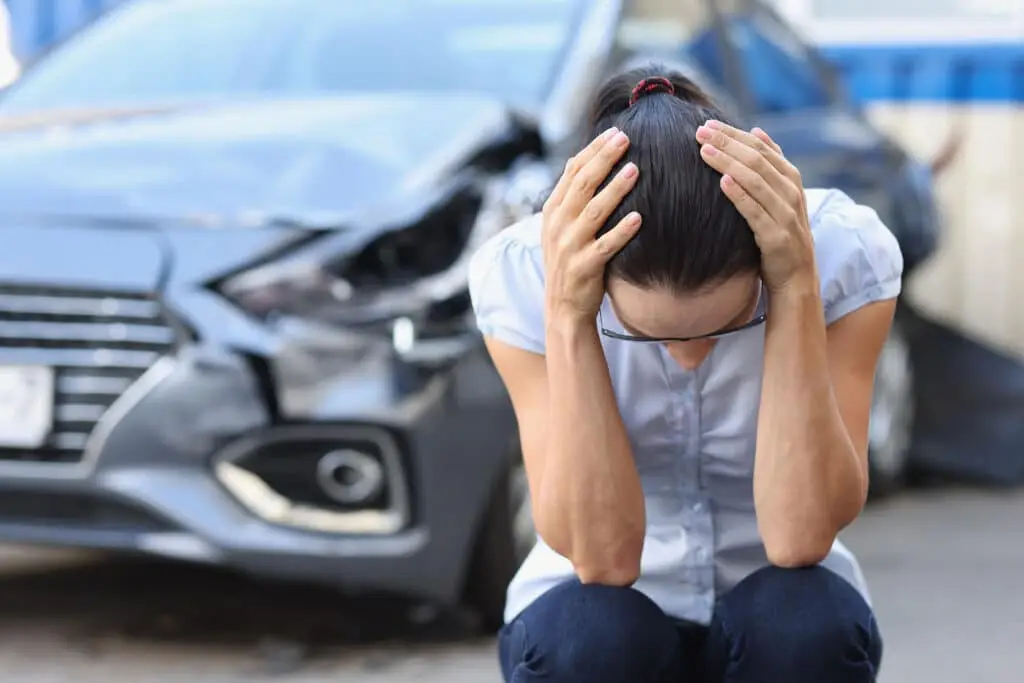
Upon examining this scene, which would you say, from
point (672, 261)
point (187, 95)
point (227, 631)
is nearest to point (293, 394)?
point (227, 631)

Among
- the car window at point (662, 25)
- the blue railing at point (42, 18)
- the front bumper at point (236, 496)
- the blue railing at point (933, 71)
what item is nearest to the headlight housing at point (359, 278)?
the front bumper at point (236, 496)

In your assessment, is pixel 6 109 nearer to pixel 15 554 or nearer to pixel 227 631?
pixel 15 554

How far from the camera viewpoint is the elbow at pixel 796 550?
229 cm

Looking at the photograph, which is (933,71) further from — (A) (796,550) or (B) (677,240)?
(B) (677,240)

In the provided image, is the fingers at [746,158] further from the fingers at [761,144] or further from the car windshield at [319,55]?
the car windshield at [319,55]

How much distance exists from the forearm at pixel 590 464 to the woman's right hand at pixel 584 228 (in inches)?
1.8

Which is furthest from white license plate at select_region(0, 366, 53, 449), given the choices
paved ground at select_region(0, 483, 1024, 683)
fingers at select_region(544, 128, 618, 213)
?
fingers at select_region(544, 128, 618, 213)

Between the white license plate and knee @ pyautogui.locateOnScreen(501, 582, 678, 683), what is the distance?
5.13ft

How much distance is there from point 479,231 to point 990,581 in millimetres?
1925

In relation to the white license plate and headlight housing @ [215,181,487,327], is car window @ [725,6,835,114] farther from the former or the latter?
the white license plate

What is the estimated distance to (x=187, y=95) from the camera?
14.9 ft

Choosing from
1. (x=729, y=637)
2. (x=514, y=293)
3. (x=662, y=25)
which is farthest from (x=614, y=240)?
(x=662, y=25)

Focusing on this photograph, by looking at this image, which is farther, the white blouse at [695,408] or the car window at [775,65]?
the car window at [775,65]

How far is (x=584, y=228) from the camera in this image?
214 cm
